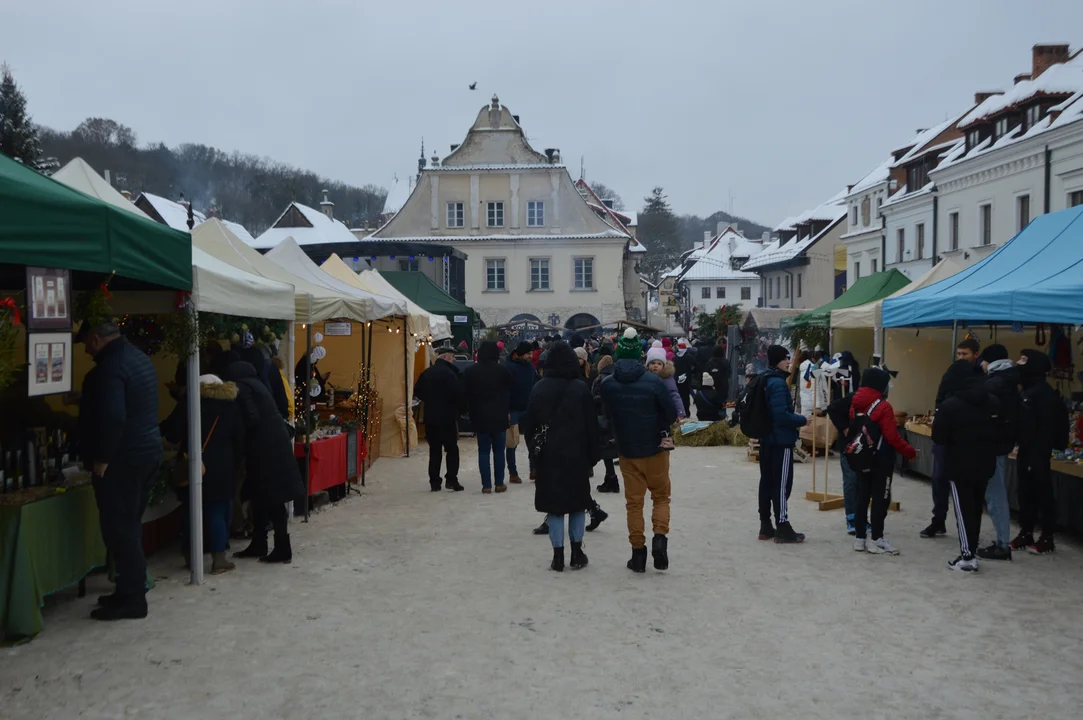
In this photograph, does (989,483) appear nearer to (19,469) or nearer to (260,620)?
(260,620)

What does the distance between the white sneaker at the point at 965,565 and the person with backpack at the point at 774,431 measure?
4.57 feet

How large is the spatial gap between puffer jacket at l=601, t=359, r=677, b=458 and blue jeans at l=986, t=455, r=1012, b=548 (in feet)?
8.70

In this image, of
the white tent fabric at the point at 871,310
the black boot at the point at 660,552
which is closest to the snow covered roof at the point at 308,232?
the white tent fabric at the point at 871,310

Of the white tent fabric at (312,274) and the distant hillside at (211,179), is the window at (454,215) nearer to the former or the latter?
the distant hillside at (211,179)

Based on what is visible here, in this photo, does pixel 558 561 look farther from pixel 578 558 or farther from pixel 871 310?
pixel 871 310

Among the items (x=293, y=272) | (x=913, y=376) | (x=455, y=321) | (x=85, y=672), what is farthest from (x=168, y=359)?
(x=455, y=321)

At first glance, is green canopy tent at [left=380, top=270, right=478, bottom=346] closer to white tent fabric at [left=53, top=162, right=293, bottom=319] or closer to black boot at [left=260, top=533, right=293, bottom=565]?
white tent fabric at [left=53, top=162, right=293, bottom=319]

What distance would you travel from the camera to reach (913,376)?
1482 centimetres

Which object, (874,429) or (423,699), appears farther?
(874,429)

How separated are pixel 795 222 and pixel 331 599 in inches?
2097

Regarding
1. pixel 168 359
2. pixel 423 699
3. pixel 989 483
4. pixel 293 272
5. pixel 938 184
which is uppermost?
pixel 938 184

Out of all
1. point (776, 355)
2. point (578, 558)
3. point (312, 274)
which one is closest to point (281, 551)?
point (578, 558)

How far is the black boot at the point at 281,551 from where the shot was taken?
755 cm

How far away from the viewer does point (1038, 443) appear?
307 inches
